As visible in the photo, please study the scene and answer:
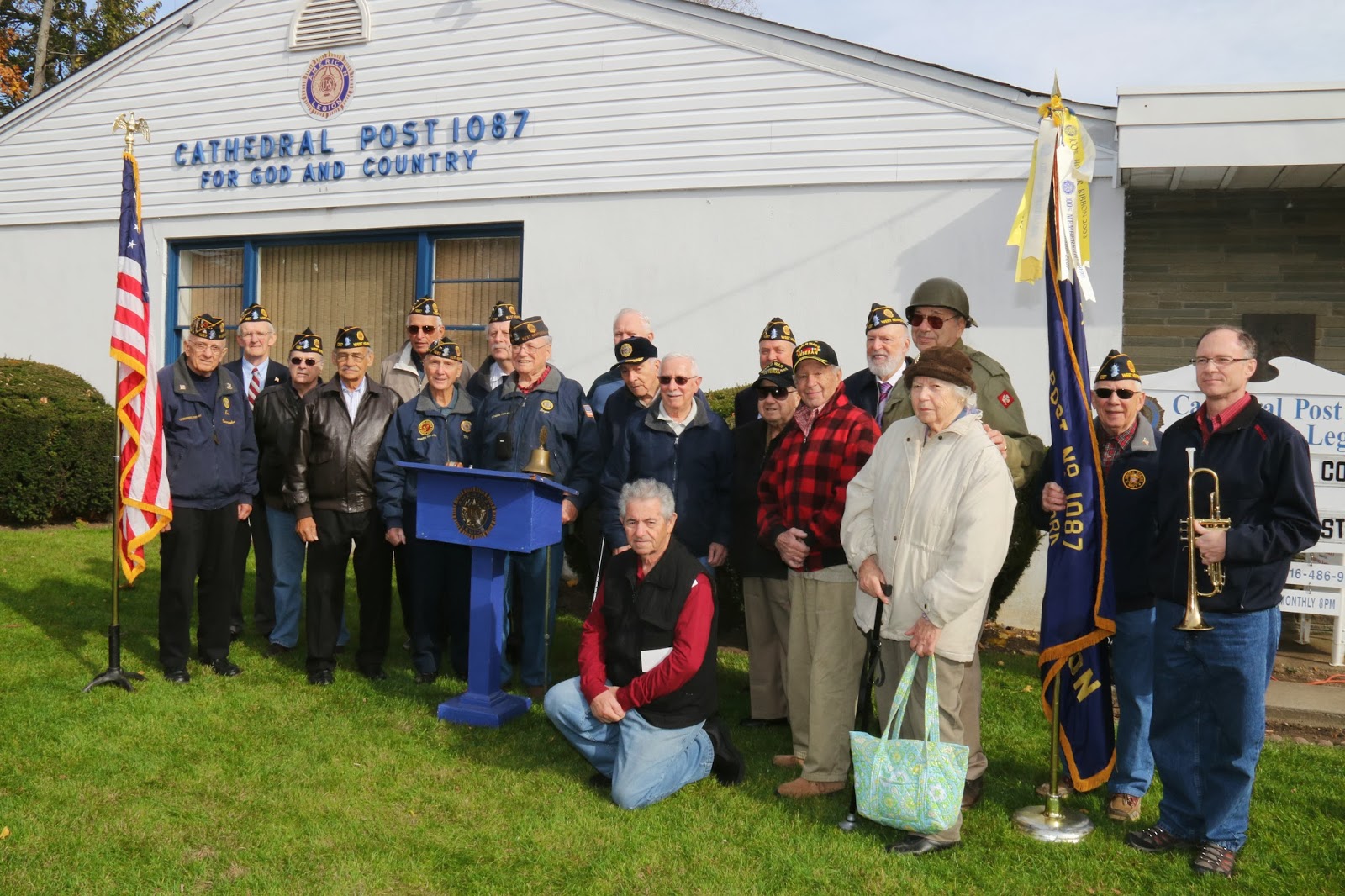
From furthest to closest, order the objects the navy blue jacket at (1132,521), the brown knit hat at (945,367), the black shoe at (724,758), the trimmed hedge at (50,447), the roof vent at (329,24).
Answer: the roof vent at (329,24) → the trimmed hedge at (50,447) → the black shoe at (724,758) → the navy blue jacket at (1132,521) → the brown knit hat at (945,367)

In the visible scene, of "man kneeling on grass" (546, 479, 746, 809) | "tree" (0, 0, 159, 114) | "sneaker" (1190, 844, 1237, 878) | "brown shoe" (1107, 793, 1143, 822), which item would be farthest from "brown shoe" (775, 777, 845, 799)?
"tree" (0, 0, 159, 114)

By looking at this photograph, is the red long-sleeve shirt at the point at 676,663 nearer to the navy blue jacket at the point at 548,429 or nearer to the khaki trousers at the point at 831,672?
the khaki trousers at the point at 831,672

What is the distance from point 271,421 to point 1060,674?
5.07 metres

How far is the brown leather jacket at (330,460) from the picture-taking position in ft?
21.3

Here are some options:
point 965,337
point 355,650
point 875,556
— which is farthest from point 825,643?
point 965,337

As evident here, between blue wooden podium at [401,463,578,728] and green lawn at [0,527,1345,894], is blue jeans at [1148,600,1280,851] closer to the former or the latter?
green lawn at [0,527,1345,894]

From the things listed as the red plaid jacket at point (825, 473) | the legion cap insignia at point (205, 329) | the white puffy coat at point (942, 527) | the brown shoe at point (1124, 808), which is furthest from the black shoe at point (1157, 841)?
the legion cap insignia at point (205, 329)

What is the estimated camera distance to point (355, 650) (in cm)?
736

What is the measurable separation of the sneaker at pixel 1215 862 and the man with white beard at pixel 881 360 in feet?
7.72

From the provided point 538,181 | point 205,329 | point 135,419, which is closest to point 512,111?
point 538,181

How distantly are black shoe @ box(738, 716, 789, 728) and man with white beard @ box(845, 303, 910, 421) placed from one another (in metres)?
1.77

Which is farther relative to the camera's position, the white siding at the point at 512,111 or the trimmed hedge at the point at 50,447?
the trimmed hedge at the point at 50,447

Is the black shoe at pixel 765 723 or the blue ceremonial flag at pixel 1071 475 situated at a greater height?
the blue ceremonial flag at pixel 1071 475

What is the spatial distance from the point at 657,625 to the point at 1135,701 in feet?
7.01
